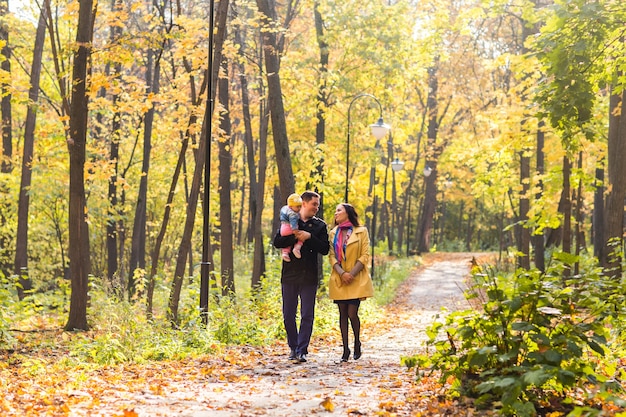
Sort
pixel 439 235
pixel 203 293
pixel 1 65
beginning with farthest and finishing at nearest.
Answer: pixel 439 235
pixel 1 65
pixel 203 293

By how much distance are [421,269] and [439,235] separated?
26.7 metres

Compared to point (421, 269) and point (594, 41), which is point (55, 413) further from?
point (421, 269)

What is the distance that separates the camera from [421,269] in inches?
1519

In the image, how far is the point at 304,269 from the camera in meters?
9.41

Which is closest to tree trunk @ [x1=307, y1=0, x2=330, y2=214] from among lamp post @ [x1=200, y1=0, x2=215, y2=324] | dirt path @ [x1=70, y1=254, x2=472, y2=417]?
lamp post @ [x1=200, y1=0, x2=215, y2=324]

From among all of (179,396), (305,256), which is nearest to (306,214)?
(305,256)

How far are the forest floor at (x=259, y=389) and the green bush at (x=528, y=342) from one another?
1.02 ft

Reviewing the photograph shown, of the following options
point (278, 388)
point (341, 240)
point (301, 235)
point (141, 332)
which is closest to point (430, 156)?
point (141, 332)

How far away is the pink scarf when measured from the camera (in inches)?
377

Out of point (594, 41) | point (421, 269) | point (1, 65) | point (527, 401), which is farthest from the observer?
point (421, 269)

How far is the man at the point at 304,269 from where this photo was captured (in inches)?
367

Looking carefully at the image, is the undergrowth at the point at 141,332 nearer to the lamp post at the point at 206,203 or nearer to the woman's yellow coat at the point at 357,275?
the lamp post at the point at 206,203

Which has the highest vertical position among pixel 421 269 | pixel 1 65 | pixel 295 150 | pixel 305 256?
pixel 1 65

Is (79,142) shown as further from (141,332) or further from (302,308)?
(302,308)
